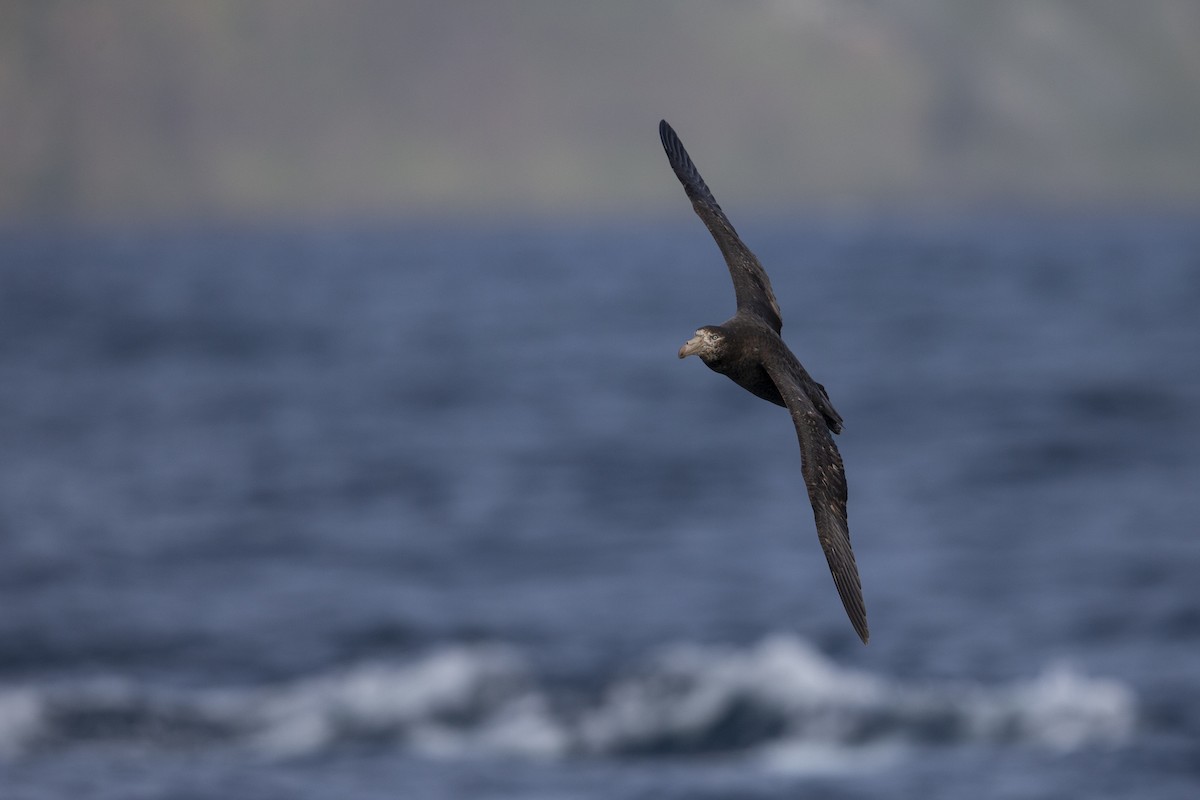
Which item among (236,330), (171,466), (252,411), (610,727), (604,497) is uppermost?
(236,330)

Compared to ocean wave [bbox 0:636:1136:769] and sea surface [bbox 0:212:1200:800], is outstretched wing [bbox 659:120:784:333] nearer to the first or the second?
sea surface [bbox 0:212:1200:800]

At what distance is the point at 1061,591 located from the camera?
37438 millimetres

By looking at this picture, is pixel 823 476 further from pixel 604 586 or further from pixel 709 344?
pixel 604 586

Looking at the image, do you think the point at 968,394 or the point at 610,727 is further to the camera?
the point at 968,394

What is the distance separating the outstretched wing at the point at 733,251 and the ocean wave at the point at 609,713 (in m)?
17.5

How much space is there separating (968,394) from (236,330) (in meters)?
59.9

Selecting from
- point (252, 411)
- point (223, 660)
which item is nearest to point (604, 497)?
point (223, 660)

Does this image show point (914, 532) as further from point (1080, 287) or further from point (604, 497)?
point (1080, 287)

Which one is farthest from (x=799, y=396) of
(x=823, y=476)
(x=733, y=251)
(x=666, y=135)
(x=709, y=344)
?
(x=666, y=135)

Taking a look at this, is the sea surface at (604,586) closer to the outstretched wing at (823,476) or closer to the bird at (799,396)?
the bird at (799,396)

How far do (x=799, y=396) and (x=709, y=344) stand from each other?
0.70m

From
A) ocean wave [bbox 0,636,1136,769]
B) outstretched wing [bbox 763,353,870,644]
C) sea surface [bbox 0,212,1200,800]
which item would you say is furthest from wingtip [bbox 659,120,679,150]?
ocean wave [bbox 0,636,1136,769]

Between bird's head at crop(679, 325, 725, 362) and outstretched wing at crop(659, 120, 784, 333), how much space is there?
0.72 meters

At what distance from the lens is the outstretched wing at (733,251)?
12.2 metres
